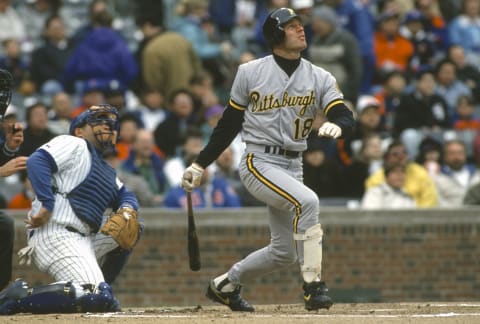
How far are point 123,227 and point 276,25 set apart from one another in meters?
1.75

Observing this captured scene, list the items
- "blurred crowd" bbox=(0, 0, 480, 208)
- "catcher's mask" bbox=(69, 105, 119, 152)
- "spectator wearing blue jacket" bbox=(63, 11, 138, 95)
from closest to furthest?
"catcher's mask" bbox=(69, 105, 119, 152)
"blurred crowd" bbox=(0, 0, 480, 208)
"spectator wearing blue jacket" bbox=(63, 11, 138, 95)

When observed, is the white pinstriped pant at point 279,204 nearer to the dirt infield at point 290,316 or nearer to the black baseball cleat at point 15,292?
the dirt infield at point 290,316

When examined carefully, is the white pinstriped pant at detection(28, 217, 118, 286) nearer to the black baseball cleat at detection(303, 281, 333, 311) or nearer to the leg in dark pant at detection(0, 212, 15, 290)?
the leg in dark pant at detection(0, 212, 15, 290)

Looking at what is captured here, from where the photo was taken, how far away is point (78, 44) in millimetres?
15367

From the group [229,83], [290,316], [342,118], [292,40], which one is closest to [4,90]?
[292,40]

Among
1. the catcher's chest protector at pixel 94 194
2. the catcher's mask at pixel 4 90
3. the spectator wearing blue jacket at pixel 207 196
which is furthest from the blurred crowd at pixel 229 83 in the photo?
the catcher's chest protector at pixel 94 194

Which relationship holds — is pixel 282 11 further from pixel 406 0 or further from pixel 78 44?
pixel 406 0

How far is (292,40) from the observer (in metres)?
8.99

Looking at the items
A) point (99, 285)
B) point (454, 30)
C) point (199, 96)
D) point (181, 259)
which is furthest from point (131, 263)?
point (454, 30)

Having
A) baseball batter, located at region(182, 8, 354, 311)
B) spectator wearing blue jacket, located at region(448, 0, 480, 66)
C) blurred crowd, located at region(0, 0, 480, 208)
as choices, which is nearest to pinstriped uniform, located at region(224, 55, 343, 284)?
baseball batter, located at region(182, 8, 354, 311)

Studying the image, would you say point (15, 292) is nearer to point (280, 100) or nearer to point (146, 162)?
point (280, 100)

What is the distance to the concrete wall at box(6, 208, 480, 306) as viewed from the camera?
43.2ft

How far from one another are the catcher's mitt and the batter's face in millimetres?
1550

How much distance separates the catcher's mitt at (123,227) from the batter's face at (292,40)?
1.55 meters
